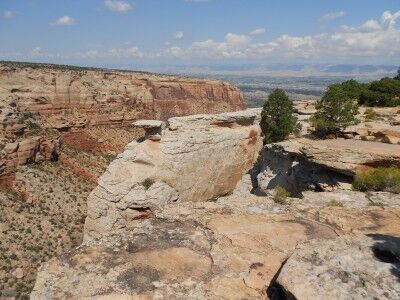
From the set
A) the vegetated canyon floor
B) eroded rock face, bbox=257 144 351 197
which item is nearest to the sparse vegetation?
eroded rock face, bbox=257 144 351 197

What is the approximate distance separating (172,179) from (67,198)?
33673 millimetres

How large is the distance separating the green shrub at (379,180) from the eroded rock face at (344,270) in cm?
746

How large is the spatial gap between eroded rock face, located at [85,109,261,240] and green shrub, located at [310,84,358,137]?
5736 mm

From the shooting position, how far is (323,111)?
29.7 m

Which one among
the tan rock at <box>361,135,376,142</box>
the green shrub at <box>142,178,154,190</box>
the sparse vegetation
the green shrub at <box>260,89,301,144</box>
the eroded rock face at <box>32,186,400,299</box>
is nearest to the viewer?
the eroded rock face at <box>32,186,400,299</box>

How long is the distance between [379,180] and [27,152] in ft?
166

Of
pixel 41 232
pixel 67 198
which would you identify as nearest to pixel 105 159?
pixel 67 198

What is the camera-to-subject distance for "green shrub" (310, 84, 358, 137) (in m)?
28.5

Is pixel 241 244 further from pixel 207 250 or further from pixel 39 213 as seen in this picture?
pixel 39 213

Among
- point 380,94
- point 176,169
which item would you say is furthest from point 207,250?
point 380,94

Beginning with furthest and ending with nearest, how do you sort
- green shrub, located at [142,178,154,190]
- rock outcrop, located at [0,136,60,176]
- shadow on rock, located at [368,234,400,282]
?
rock outcrop, located at [0,136,60,176] → green shrub, located at [142,178,154,190] → shadow on rock, located at [368,234,400,282]

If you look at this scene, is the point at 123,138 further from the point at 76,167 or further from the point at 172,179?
the point at 172,179

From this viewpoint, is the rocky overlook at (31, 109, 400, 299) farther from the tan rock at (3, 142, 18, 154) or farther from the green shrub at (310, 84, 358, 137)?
the tan rock at (3, 142, 18, 154)

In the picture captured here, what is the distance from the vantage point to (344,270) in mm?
10820
